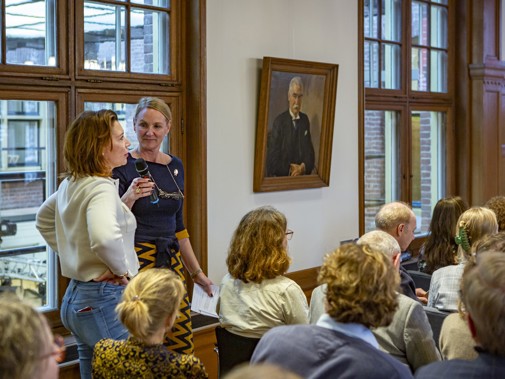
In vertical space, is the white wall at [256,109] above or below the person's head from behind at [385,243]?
above

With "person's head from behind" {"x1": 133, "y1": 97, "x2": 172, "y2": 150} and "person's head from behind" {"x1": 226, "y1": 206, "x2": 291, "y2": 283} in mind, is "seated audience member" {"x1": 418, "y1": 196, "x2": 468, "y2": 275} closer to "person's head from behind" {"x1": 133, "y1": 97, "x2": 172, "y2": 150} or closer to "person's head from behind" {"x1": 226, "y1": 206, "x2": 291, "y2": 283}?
"person's head from behind" {"x1": 226, "y1": 206, "x2": 291, "y2": 283}

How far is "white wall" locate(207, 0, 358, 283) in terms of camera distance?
5.18 metres

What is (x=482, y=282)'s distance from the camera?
2.27 m

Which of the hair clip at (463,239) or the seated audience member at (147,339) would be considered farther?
the hair clip at (463,239)

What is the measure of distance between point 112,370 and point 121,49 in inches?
98.9

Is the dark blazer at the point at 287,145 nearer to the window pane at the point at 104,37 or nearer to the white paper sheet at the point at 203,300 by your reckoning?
the window pane at the point at 104,37

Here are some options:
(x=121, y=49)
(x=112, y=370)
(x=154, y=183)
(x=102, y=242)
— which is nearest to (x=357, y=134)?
(x=121, y=49)

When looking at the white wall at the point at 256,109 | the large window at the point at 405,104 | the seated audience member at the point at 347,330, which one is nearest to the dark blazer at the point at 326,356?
the seated audience member at the point at 347,330

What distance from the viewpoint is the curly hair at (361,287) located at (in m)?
2.35

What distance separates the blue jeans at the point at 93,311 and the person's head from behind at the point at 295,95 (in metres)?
2.75

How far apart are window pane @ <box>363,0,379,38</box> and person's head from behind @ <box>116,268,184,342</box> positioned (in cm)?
459

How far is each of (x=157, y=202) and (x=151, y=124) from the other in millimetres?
407

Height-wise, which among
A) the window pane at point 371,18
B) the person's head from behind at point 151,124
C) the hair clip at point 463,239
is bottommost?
the hair clip at point 463,239

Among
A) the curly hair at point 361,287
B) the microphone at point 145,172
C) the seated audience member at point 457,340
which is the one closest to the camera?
the curly hair at point 361,287
